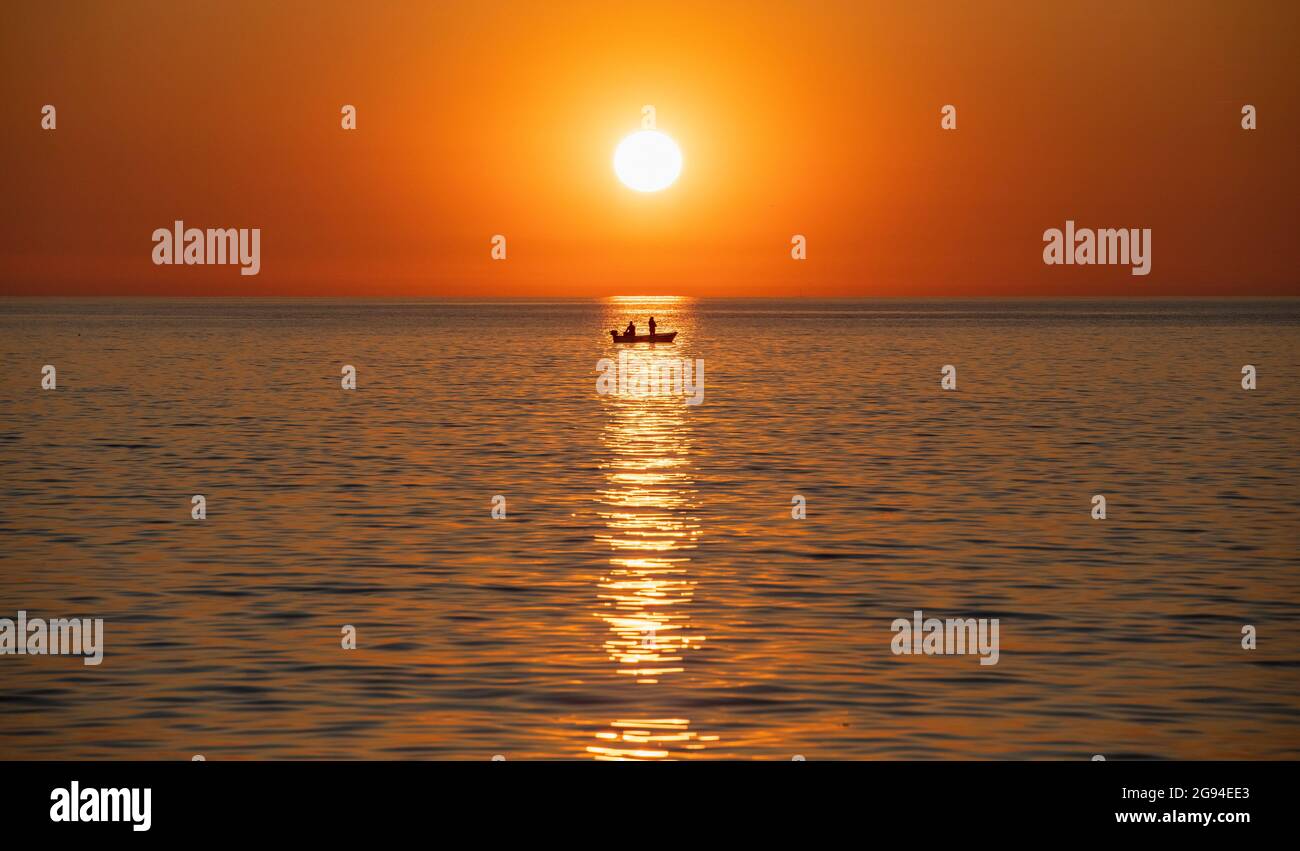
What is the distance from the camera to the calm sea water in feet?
57.6

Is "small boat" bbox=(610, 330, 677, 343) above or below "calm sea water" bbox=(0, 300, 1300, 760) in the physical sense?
above

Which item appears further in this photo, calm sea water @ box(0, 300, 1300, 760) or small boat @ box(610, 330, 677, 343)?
small boat @ box(610, 330, 677, 343)

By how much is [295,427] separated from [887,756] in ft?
143

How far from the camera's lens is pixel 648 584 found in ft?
85.1
